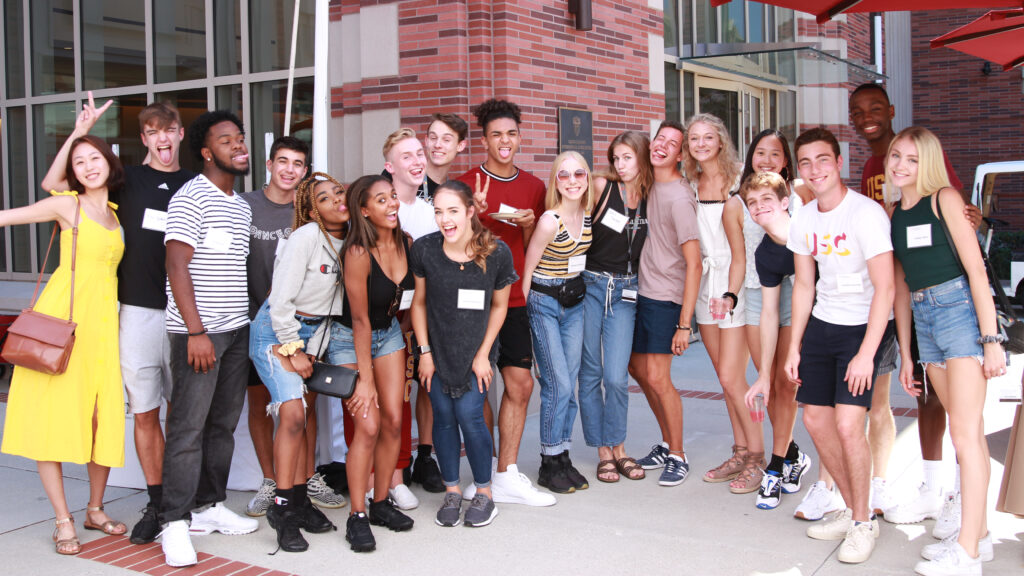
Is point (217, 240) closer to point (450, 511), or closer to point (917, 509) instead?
point (450, 511)

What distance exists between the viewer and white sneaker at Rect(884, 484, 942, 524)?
422 cm

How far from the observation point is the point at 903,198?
379cm

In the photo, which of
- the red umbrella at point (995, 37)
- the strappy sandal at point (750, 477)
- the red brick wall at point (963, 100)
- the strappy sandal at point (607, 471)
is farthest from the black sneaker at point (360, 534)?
the red brick wall at point (963, 100)

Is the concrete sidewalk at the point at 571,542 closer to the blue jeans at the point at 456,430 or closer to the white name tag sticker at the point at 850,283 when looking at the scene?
the blue jeans at the point at 456,430

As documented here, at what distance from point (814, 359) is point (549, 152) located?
3462 millimetres

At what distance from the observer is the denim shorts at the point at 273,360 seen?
4.07 metres

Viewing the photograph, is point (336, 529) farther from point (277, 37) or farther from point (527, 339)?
point (277, 37)

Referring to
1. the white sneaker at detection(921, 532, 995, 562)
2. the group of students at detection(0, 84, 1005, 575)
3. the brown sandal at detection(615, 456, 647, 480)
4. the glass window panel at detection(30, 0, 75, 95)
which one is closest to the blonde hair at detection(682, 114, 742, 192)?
the group of students at detection(0, 84, 1005, 575)

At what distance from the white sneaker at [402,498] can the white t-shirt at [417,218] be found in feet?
4.26

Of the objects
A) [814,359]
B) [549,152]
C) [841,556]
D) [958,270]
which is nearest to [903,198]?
[958,270]

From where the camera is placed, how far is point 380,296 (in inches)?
165

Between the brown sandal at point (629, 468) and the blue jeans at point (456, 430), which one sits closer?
the blue jeans at point (456, 430)

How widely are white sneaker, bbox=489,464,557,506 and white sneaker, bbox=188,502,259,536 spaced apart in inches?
48.3

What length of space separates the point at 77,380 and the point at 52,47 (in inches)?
335
